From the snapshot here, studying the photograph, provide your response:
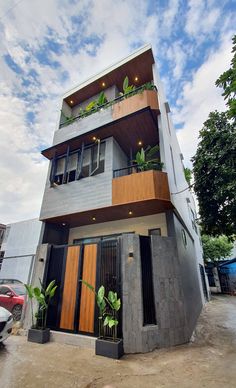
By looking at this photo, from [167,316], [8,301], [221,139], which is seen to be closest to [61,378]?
[167,316]

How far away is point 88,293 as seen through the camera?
18.0ft

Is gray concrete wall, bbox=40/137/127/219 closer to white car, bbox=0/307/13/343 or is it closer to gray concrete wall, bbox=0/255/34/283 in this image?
white car, bbox=0/307/13/343

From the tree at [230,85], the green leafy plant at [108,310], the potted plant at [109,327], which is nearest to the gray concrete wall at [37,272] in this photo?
the potted plant at [109,327]

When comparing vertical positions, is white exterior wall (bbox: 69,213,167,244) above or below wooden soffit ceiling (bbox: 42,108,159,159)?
below

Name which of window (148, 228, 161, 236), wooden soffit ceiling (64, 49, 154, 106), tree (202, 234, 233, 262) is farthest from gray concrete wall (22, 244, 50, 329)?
tree (202, 234, 233, 262)

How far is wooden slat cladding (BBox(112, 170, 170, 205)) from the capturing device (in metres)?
6.12

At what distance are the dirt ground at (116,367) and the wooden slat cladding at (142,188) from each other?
4.16 metres

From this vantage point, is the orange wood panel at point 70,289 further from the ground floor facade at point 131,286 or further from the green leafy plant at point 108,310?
the green leafy plant at point 108,310

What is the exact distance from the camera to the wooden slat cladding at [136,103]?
25.0ft

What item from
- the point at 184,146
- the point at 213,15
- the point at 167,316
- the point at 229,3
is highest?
the point at 184,146

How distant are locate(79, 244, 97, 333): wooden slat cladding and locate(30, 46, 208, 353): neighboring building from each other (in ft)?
0.08

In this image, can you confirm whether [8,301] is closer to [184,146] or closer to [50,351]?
[50,351]

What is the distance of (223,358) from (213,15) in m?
10.1

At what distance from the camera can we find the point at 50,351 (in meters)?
4.60
